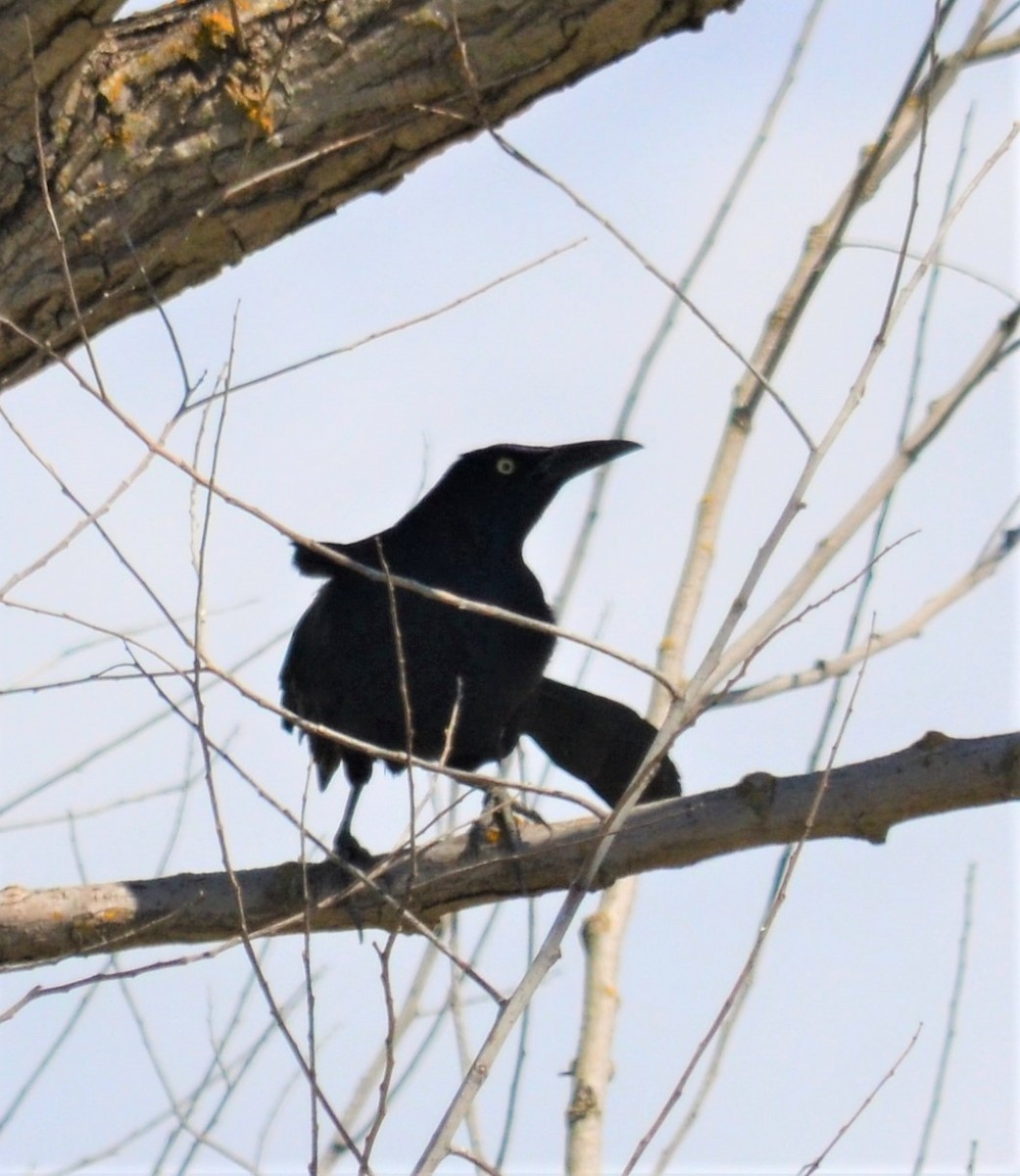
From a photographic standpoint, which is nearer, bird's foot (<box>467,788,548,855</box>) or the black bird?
bird's foot (<box>467,788,548,855</box>)

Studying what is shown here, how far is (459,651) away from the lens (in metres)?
4.91

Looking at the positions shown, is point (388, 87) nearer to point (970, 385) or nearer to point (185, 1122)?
point (970, 385)

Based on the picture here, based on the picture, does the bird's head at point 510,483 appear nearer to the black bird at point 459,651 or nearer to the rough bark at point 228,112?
the black bird at point 459,651

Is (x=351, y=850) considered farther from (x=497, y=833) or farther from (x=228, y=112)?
(x=228, y=112)

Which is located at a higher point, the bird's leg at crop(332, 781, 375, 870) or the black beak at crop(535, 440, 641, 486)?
the black beak at crop(535, 440, 641, 486)

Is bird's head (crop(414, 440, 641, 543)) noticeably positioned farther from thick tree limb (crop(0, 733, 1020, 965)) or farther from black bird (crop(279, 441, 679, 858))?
thick tree limb (crop(0, 733, 1020, 965))

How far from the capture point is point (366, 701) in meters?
4.98

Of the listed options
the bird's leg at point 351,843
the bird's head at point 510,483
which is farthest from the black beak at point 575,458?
the bird's leg at point 351,843

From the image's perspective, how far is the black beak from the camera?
5.39m

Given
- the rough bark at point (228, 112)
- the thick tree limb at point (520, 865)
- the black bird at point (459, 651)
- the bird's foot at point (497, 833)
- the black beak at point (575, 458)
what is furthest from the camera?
the black beak at point (575, 458)

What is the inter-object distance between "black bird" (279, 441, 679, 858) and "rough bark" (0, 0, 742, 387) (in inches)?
50.6

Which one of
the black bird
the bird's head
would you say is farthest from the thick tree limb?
the bird's head

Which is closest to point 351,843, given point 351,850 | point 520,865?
point 351,850

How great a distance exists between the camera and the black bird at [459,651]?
4.92 meters
